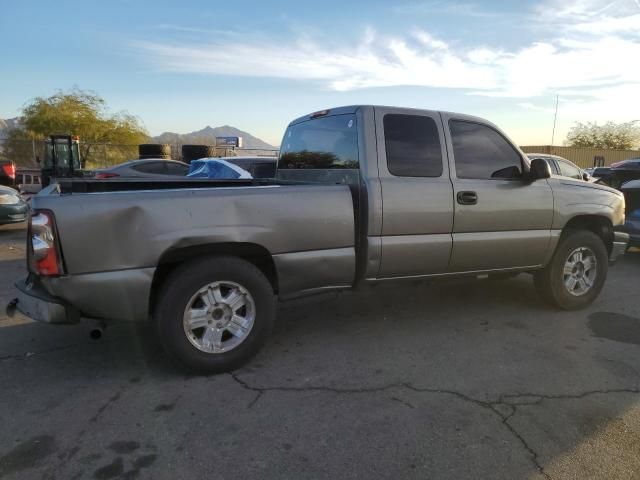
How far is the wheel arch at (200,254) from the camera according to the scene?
3.33m

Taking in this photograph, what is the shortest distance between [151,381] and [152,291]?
24.7 inches

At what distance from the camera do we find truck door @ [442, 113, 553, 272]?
14.1 ft

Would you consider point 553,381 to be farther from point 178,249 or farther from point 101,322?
point 101,322

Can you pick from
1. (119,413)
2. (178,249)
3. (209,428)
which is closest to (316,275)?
(178,249)

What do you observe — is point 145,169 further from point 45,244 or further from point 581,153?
point 581,153

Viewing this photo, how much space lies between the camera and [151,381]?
134 inches

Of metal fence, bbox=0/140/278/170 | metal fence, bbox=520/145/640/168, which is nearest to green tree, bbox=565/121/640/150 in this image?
metal fence, bbox=520/145/640/168

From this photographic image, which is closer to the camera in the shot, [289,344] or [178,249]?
[178,249]

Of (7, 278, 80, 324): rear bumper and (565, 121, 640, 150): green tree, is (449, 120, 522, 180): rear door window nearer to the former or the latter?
(7, 278, 80, 324): rear bumper

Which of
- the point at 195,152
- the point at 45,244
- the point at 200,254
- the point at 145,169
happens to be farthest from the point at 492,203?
the point at 195,152

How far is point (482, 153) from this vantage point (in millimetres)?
4500

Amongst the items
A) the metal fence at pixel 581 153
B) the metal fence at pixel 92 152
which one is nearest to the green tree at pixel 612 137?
the metal fence at pixel 581 153

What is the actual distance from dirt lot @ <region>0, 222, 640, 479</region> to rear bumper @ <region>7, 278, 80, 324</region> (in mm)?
524

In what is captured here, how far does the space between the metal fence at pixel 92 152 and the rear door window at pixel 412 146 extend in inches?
689
